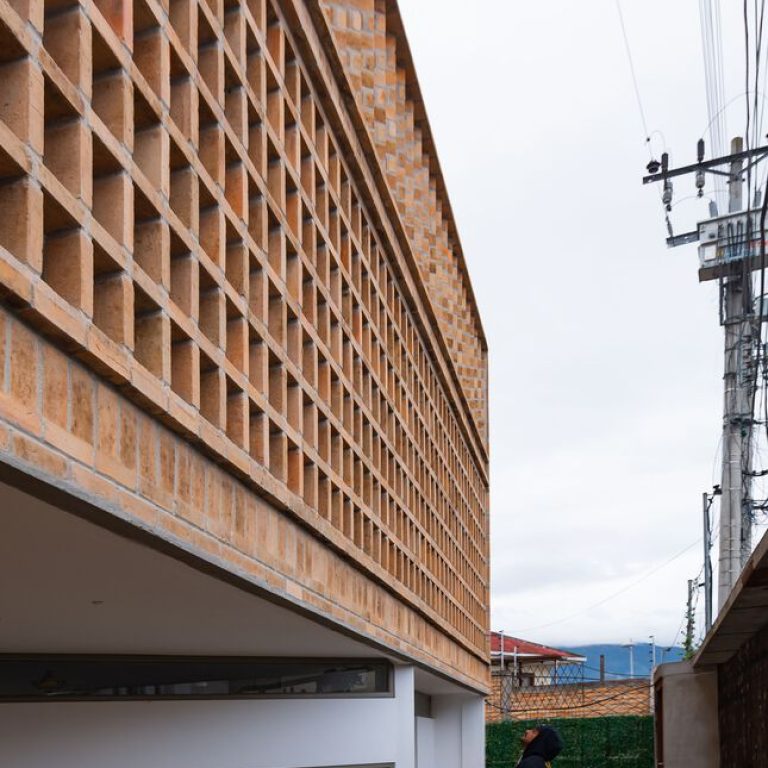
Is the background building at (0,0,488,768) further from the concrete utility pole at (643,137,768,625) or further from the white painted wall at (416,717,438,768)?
the concrete utility pole at (643,137,768,625)

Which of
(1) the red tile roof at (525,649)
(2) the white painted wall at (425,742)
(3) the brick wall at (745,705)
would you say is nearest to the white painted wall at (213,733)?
(3) the brick wall at (745,705)

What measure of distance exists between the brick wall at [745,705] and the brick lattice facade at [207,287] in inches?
121

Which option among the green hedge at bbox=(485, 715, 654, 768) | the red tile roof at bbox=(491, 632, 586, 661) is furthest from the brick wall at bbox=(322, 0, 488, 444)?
the red tile roof at bbox=(491, 632, 586, 661)

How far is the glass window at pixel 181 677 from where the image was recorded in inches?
Answer: 394

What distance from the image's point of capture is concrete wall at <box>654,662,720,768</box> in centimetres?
1356

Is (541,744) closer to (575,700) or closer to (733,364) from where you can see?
(733,364)

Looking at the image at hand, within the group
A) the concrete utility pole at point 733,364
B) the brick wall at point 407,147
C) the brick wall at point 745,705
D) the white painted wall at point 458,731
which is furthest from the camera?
the white painted wall at point 458,731

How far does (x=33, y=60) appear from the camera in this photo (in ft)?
15.1

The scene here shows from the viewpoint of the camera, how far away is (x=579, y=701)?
35094 mm

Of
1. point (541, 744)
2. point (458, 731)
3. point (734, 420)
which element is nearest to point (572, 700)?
point (458, 731)

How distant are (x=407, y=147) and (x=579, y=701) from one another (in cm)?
2304

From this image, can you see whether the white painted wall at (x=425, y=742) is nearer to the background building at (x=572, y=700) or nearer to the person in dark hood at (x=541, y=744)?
the person in dark hood at (x=541, y=744)

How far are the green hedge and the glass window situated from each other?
16348mm

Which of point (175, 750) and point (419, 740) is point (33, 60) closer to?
point (175, 750)
